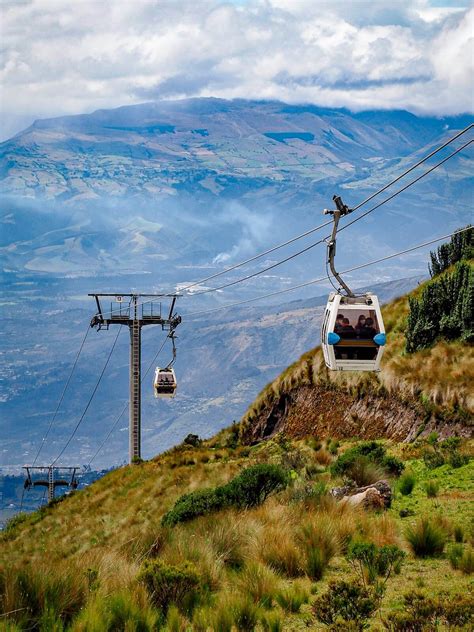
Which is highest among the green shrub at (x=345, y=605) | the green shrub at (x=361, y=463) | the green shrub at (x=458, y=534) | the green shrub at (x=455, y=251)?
the green shrub at (x=455, y=251)

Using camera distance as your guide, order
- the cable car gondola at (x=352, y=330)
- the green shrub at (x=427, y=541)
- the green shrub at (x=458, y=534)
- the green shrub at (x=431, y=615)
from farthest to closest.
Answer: the cable car gondola at (x=352, y=330) → the green shrub at (x=458, y=534) → the green shrub at (x=427, y=541) → the green shrub at (x=431, y=615)

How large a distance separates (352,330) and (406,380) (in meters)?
12.4

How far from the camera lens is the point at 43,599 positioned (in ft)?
48.9

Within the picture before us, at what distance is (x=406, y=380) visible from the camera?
3578 cm

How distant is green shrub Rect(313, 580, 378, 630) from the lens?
13930mm

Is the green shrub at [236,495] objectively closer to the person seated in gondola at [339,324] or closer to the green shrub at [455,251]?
the person seated in gondola at [339,324]

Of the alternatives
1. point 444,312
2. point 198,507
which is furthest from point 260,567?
point 444,312

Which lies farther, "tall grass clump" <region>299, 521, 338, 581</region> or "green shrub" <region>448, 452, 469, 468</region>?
"green shrub" <region>448, 452, 469, 468</region>

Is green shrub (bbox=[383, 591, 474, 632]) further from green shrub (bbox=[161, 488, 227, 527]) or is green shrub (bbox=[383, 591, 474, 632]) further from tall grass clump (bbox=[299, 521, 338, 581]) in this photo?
green shrub (bbox=[161, 488, 227, 527])

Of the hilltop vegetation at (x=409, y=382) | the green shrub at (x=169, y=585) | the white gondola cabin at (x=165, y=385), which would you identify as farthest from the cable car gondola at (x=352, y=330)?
the white gondola cabin at (x=165, y=385)

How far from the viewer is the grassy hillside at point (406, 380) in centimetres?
3212

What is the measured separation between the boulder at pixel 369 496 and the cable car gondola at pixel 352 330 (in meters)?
3.28

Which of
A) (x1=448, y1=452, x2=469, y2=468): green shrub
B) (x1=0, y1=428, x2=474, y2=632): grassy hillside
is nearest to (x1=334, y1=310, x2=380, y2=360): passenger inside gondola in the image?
(x1=0, y1=428, x2=474, y2=632): grassy hillside

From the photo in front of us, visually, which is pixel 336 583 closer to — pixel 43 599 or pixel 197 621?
pixel 197 621
